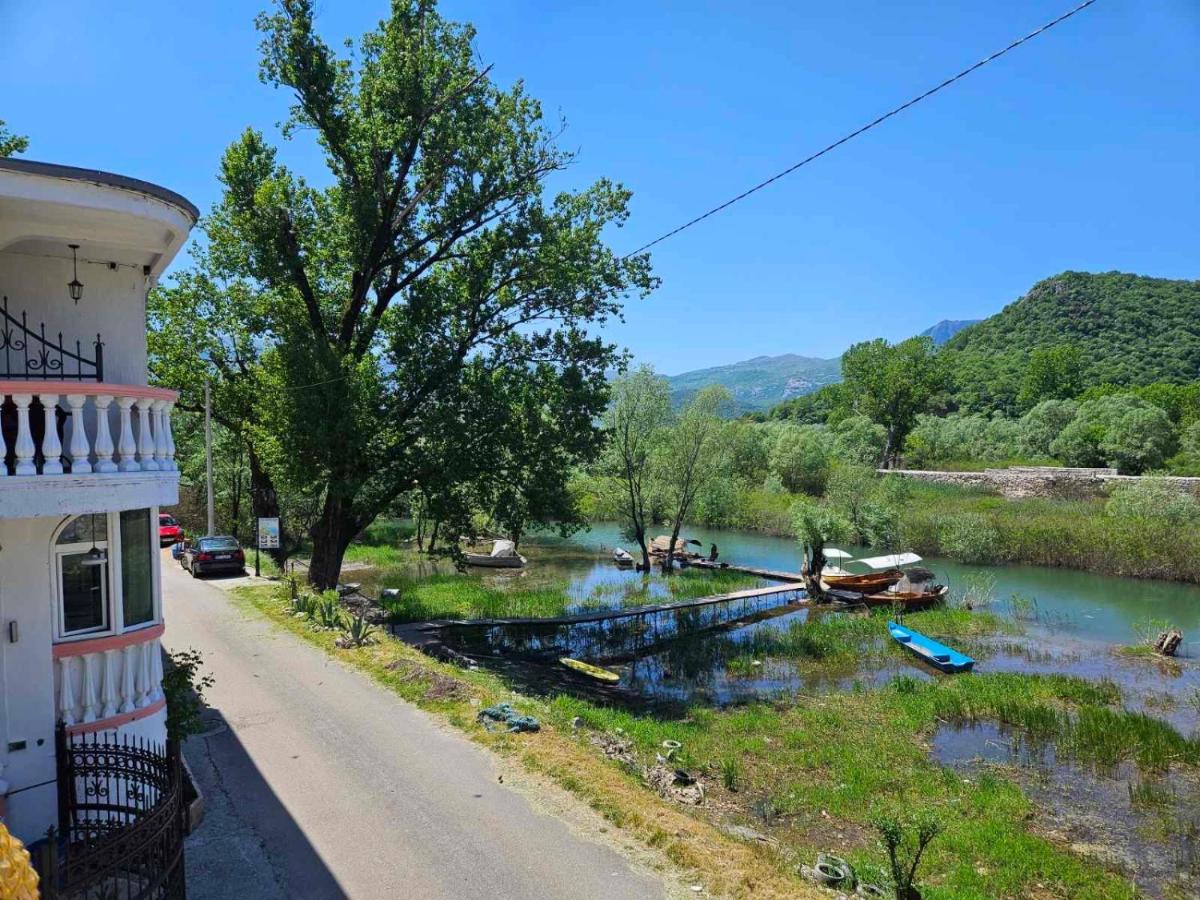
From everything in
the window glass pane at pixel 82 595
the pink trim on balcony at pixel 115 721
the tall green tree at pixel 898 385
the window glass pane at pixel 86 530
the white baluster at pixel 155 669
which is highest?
the tall green tree at pixel 898 385

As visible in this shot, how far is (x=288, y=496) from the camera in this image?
34312 millimetres

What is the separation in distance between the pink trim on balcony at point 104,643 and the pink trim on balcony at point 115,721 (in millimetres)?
640

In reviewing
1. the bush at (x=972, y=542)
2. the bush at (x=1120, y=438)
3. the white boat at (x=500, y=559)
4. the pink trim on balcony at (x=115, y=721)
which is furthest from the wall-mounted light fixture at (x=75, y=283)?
the bush at (x=1120, y=438)

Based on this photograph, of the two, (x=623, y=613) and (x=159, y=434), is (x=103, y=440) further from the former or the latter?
(x=623, y=613)

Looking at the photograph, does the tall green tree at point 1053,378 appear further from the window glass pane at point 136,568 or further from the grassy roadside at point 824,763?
the window glass pane at point 136,568

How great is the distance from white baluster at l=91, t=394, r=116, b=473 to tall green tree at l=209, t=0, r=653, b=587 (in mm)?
12153

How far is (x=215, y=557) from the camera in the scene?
80.6 feet

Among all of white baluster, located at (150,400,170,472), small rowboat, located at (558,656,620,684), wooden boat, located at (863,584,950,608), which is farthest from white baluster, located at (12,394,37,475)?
wooden boat, located at (863,584,950,608)

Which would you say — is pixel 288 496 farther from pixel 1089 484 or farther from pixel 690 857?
pixel 1089 484

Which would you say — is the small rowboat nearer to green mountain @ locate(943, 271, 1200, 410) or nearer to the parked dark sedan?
the parked dark sedan

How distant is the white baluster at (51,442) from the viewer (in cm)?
609

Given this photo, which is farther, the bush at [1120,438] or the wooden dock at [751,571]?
the bush at [1120,438]

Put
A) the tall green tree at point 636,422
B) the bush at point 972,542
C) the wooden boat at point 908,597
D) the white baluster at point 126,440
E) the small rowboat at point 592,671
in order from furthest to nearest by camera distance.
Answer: the bush at point 972,542
the tall green tree at point 636,422
the wooden boat at point 908,597
the small rowboat at point 592,671
the white baluster at point 126,440

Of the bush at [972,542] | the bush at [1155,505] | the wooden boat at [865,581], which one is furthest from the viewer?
the bush at [972,542]
